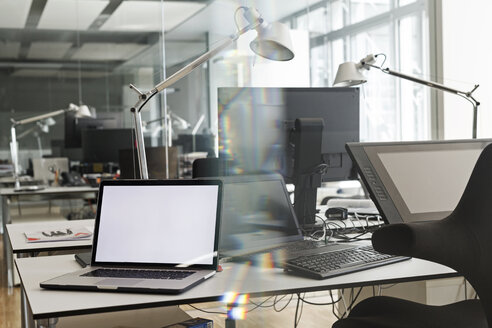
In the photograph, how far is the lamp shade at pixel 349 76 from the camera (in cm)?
277

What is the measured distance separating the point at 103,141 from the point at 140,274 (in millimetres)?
3856

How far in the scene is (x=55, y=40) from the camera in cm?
570

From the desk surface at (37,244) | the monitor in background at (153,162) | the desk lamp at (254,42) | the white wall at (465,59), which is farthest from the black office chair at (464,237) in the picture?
the white wall at (465,59)

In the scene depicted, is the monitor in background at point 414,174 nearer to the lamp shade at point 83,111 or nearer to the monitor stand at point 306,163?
the monitor stand at point 306,163

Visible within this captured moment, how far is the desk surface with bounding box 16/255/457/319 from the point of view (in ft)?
4.33

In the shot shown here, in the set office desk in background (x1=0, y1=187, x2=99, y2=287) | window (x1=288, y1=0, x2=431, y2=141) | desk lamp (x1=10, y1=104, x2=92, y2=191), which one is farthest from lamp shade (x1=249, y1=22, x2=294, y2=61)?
desk lamp (x1=10, y1=104, x2=92, y2=191)

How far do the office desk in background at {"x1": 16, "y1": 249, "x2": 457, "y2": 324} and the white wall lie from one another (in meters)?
3.04

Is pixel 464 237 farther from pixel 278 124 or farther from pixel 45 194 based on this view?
pixel 45 194

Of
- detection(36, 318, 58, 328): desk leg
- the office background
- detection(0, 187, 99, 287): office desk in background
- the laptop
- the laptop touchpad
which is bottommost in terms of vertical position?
detection(36, 318, 58, 328): desk leg

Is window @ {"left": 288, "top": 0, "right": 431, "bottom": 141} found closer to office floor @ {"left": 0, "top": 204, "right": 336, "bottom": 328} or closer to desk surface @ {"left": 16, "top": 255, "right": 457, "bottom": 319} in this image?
office floor @ {"left": 0, "top": 204, "right": 336, "bottom": 328}

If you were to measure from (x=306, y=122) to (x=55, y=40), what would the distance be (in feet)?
13.6

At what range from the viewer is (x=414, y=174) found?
191 centimetres

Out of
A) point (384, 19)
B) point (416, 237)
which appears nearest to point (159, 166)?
point (384, 19)

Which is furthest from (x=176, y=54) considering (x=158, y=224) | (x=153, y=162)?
(x=158, y=224)
